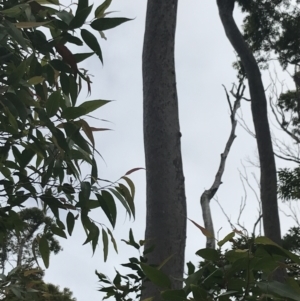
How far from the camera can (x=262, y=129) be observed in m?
6.10

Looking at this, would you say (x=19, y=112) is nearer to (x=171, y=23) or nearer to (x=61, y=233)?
(x=61, y=233)

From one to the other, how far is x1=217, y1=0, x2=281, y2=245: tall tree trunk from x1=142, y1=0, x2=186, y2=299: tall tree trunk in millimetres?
3253

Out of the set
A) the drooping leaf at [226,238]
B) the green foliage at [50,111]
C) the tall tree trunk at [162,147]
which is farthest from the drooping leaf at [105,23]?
the tall tree trunk at [162,147]

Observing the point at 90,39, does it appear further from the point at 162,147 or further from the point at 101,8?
the point at 162,147

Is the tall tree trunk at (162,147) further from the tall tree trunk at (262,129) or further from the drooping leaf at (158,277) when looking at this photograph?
the tall tree trunk at (262,129)

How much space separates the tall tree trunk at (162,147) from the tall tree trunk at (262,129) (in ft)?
10.7

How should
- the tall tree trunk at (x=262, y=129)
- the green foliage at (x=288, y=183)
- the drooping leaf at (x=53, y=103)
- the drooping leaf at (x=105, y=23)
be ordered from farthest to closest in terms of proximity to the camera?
1. the green foliage at (x=288, y=183)
2. the tall tree trunk at (x=262, y=129)
3. the drooping leaf at (x=105, y=23)
4. the drooping leaf at (x=53, y=103)

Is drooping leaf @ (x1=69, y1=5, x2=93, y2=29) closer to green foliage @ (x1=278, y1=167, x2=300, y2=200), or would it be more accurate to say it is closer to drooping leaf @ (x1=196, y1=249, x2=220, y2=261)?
drooping leaf @ (x1=196, y1=249, x2=220, y2=261)

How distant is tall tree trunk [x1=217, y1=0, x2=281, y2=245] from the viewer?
5.57 metres

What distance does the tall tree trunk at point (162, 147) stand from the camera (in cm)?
209

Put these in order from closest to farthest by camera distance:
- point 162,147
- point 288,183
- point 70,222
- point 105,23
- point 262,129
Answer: point 105,23 → point 70,222 → point 162,147 → point 262,129 → point 288,183

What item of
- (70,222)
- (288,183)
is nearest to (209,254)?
(70,222)

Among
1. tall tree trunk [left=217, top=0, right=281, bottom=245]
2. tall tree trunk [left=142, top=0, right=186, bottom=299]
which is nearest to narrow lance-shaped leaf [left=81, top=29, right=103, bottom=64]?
tall tree trunk [left=142, top=0, right=186, bottom=299]

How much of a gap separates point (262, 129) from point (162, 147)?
3989 mm
